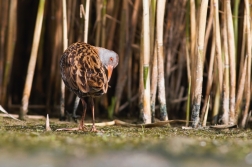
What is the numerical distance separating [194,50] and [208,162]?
258cm

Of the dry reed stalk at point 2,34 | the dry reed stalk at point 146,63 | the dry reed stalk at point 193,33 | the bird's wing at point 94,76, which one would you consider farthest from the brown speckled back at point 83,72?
the dry reed stalk at point 2,34

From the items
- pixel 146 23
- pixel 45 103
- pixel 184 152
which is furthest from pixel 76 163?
pixel 45 103

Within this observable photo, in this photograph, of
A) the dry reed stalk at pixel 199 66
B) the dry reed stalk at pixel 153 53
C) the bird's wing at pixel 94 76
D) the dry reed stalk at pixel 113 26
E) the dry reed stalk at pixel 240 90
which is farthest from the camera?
the dry reed stalk at pixel 113 26

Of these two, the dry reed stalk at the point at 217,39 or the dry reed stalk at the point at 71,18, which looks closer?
the dry reed stalk at the point at 217,39

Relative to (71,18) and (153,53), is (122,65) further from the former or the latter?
(153,53)

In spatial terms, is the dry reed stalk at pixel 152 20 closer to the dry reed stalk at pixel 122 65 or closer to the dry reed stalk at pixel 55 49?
the dry reed stalk at pixel 122 65

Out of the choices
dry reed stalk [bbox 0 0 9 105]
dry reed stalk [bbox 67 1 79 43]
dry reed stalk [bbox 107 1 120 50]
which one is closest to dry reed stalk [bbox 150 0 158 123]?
dry reed stalk [bbox 107 1 120 50]

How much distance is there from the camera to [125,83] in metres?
7.17

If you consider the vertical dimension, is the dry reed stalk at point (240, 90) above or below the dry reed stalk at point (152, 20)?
below

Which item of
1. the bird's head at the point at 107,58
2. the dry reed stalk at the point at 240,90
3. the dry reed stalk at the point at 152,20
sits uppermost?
the dry reed stalk at the point at 152,20

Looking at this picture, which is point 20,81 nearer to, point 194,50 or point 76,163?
point 194,50

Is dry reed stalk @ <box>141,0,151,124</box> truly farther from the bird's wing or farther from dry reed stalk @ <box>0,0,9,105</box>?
dry reed stalk @ <box>0,0,9,105</box>

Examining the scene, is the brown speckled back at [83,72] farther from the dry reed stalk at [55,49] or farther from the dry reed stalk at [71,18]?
the dry reed stalk at [55,49]

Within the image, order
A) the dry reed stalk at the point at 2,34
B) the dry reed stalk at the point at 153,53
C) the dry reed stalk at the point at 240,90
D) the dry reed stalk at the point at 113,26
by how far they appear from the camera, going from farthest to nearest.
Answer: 1. the dry reed stalk at the point at 113,26
2. the dry reed stalk at the point at 2,34
3. the dry reed stalk at the point at 240,90
4. the dry reed stalk at the point at 153,53
